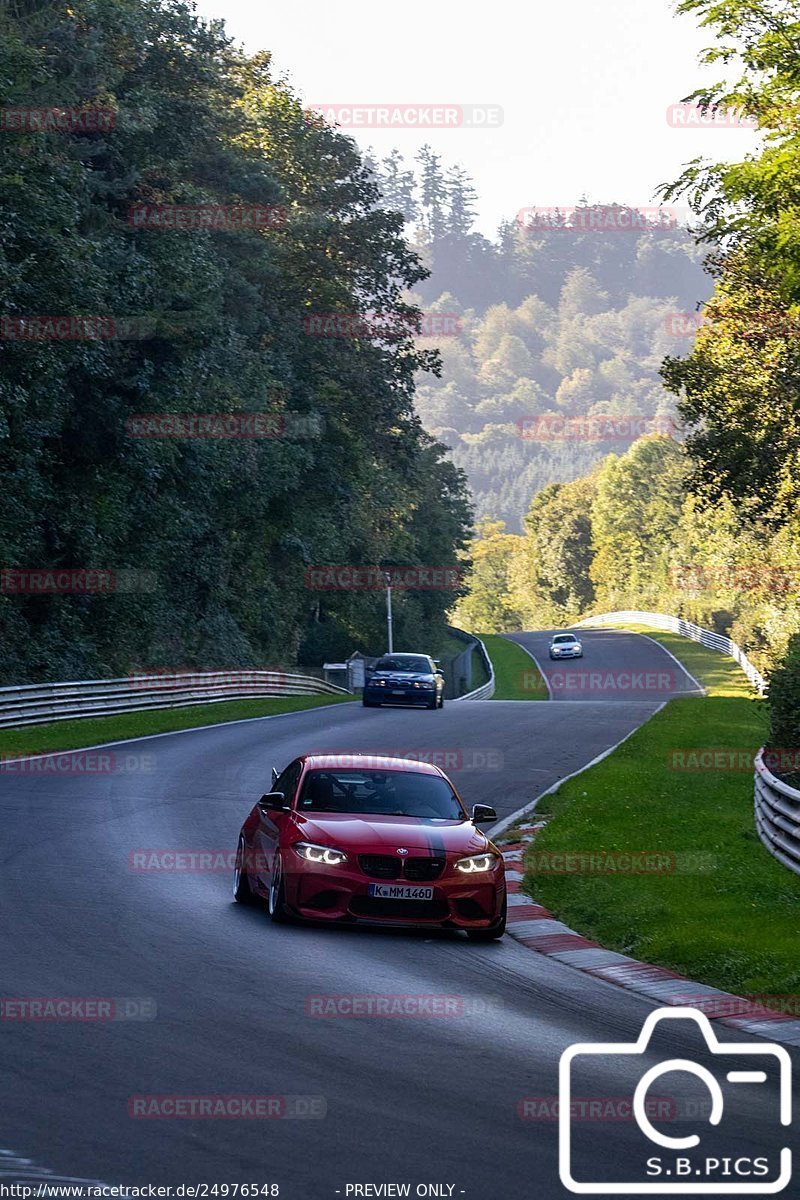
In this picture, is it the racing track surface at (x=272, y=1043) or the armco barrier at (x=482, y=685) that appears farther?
the armco barrier at (x=482, y=685)

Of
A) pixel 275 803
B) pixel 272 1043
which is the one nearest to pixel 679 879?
pixel 275 803

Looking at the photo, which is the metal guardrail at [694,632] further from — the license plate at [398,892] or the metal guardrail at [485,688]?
the license plate at [398,892]

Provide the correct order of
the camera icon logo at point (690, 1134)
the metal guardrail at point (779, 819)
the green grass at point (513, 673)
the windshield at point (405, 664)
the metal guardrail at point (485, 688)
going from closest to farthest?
the camera icon logo at point (690, 1134) < the metal guardrail at point (779, 819) < the windshield at point (405, 664) < the metal guardrail at point (485, 688) < the green grass at point (513, 673)

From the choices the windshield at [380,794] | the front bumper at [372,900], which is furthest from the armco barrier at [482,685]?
the front bumper at [372,900]

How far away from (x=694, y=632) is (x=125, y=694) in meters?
64.5

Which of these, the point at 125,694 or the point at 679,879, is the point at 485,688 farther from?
the point at 679,879

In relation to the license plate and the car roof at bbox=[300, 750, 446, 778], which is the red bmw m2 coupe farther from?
the car roof at bbox=[300, 750, 446, 778]

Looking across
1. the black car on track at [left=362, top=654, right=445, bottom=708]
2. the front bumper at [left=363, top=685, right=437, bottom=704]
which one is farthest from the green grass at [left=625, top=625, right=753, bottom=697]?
the front bumper at [left=363, top=685, right=437, bottom=704]

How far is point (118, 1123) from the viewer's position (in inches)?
261

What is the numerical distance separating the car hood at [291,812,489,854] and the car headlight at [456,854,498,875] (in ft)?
0.25

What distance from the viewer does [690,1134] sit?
22.1 ft

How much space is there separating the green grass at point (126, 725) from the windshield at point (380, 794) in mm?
14845

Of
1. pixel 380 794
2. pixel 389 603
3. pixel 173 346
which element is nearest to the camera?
pixel 380 794

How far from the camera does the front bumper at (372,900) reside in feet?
41.0
